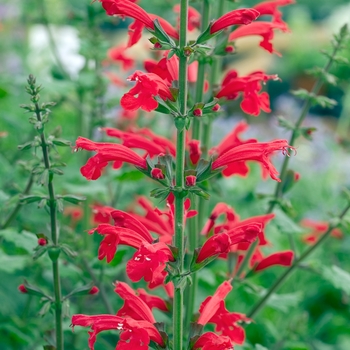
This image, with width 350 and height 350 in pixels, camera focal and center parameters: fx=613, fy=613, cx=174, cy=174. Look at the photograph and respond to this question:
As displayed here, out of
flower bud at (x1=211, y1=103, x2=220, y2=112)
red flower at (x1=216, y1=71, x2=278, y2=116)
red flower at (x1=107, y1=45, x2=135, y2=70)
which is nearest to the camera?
flower bud at (x1=211, y1=103, x2=220, y2=112)

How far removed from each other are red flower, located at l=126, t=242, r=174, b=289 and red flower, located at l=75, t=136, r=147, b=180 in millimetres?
229

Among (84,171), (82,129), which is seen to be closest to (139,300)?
(84,171)

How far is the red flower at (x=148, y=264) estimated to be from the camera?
1315mm

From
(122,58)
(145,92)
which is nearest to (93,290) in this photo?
(145,92)

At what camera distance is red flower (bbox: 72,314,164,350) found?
4.44ft

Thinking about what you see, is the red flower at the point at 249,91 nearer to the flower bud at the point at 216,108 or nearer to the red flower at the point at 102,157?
the flower bud at the point at 216,108

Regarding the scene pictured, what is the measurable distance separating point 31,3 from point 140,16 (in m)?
1.66

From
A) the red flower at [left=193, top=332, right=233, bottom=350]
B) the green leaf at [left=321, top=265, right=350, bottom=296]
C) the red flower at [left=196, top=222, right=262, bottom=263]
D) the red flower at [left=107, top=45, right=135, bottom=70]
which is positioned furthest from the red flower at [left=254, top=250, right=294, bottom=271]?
the red flower at [left=107, top=45, right=135, bottom=70]

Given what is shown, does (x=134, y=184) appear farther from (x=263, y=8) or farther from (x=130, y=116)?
(x=263, y=8)

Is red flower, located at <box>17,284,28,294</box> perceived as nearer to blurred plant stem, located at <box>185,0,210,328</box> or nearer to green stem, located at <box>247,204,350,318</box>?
blurred plant stem, located at <box>185,0,210,328</box>

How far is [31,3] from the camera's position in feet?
9.49

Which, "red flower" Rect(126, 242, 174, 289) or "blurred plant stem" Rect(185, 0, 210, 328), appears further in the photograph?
"blurred plant stem" Rect(185, 0, 210, 328)

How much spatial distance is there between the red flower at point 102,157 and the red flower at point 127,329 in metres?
0.33

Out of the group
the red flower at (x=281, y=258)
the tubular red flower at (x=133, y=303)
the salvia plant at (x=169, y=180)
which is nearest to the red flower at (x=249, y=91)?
the salvia plant at (x=169, y=180)
